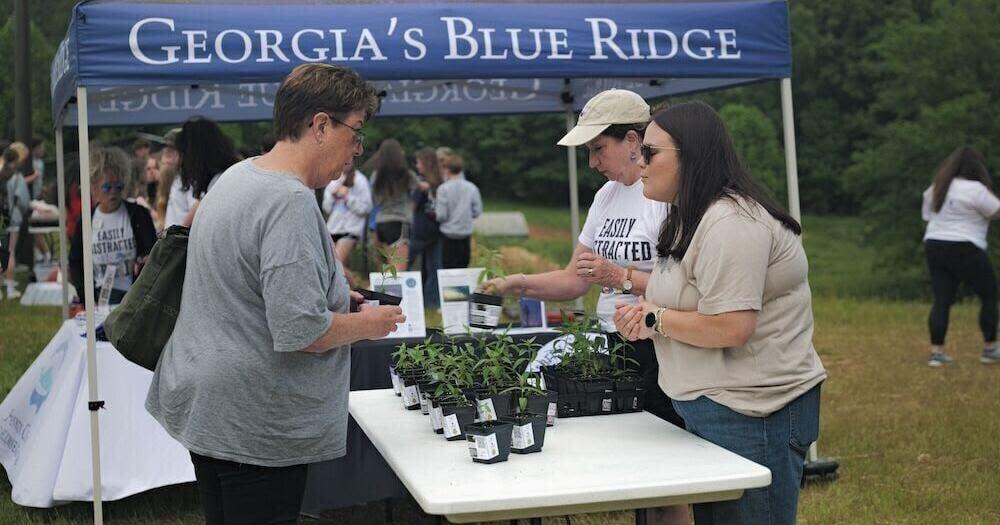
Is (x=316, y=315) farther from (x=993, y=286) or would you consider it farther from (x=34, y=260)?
(x=34, y=260)

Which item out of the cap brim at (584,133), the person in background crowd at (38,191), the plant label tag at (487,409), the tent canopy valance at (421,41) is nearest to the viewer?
the plant label tag at (487,409)

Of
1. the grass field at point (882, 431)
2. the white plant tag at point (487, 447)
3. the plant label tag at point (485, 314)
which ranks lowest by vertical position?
the grass field at point (882, 431)

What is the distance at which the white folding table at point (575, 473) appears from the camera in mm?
2219

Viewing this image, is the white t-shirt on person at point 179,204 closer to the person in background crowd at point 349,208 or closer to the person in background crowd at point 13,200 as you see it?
the person in background crowd at point 349,208

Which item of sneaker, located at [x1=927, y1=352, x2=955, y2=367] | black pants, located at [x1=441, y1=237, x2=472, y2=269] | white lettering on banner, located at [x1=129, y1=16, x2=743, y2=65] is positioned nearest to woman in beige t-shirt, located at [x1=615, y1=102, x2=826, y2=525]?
white lettering on banner, located at [x1=129, y1=16, x2=743, y2=65]

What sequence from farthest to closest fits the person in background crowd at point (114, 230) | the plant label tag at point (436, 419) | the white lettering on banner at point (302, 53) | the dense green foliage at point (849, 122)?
the dense green foliage at point (849, 122)
the person in background crowd at point (114, 230)
the white lettering on banner at point (302, 53)
the plant label tag at point (436, 419)

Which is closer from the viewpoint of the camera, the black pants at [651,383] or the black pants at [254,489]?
the black pants at [254,489]

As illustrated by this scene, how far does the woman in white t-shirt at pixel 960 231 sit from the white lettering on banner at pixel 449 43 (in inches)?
156

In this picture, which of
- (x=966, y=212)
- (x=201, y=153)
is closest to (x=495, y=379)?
(x=201, y=153)

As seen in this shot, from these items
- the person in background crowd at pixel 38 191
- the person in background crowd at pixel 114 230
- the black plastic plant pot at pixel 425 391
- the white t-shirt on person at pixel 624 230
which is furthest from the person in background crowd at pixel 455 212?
the black plastic plant pot at pixel 425 391

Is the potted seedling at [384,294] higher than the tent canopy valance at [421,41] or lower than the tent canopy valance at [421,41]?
lower

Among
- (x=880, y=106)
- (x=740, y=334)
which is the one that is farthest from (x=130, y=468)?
(x=880, y=106)

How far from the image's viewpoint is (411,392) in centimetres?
320

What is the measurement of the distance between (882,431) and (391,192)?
4.59 meters
